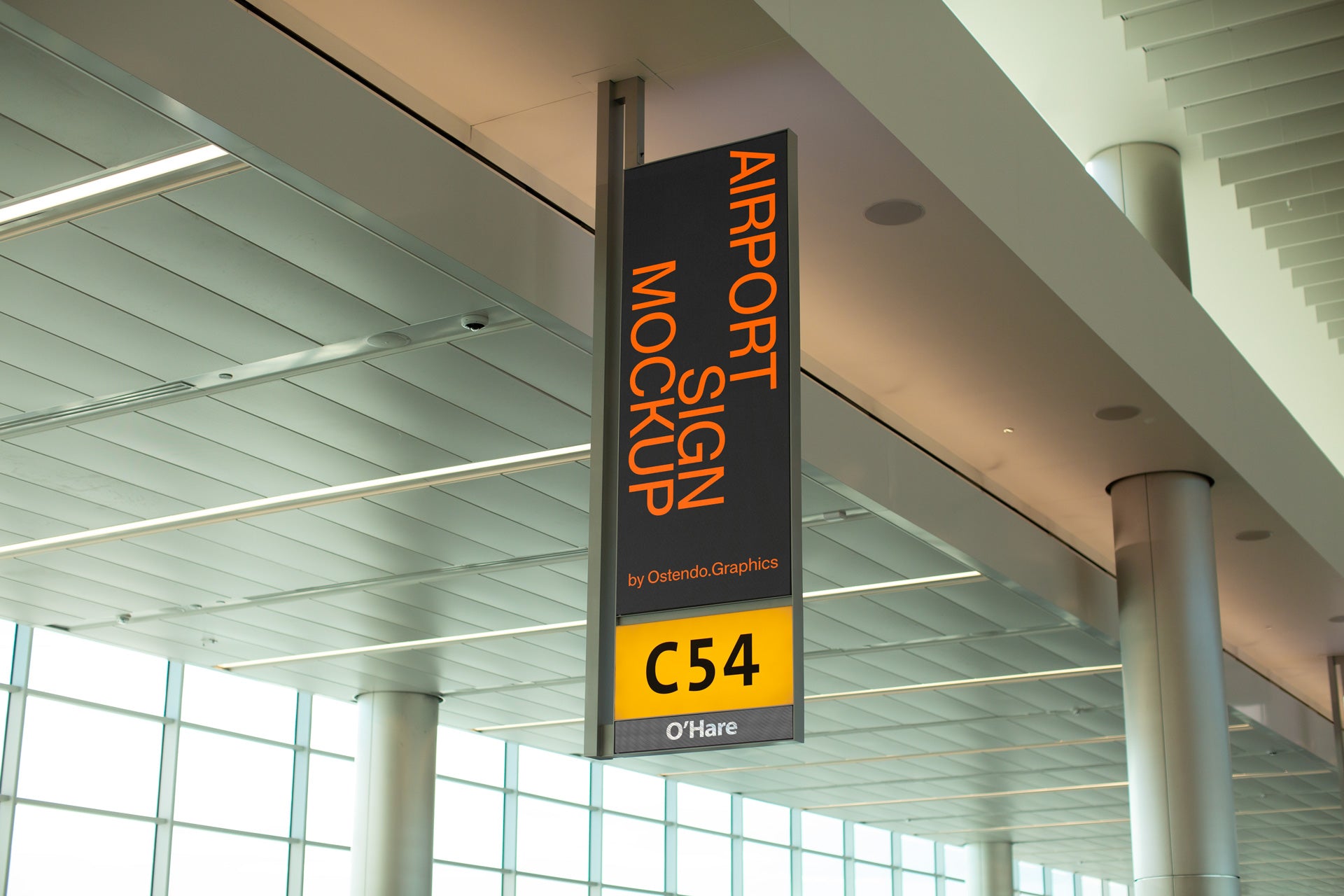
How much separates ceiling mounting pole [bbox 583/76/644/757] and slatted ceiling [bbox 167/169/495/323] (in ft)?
4.41

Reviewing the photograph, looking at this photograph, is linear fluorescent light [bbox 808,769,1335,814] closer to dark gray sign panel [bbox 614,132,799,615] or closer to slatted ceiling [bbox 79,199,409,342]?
slatted ceiling [bbox 79,199,409,342]

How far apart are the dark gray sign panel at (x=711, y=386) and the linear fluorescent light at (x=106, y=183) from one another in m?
2.19

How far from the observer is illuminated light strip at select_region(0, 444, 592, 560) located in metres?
11.0

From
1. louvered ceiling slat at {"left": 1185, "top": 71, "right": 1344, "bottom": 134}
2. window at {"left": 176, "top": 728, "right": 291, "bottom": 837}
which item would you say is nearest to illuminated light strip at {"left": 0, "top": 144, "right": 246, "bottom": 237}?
louvered ceiling slat at {"left": 1185, "top": 71, "right": 1344, "bottom": 134}

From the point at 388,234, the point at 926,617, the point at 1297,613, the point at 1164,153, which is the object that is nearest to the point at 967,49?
the point at 388,234

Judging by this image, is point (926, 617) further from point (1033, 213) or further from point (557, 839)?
point (557, 839)

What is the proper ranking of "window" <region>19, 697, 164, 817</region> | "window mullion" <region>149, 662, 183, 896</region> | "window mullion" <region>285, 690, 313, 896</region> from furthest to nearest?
"window mullion" <region>285, 690, 313, 896</region> < "window mullion" <region>149, 662, 183, 896</region> < "window" <region>19, 697, 164, 817</region>

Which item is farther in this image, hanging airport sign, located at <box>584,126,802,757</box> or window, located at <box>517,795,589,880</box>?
window, located at <box>517,795,589,880</box>

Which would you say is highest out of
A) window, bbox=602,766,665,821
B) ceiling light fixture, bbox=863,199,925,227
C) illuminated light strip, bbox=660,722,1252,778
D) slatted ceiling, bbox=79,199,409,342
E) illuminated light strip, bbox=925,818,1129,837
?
ceiling light fixture, bbox=863,199,925,227

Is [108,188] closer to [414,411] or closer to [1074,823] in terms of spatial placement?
[414,411]

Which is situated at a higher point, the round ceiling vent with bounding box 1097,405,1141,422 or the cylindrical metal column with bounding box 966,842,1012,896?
the round ceiling vent with bounding box 1097,405,1141,422

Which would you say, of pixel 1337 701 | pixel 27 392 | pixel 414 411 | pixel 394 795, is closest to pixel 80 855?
pixel 394 795

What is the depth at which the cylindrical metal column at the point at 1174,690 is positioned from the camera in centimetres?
1151

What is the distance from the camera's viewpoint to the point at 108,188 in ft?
23.7
